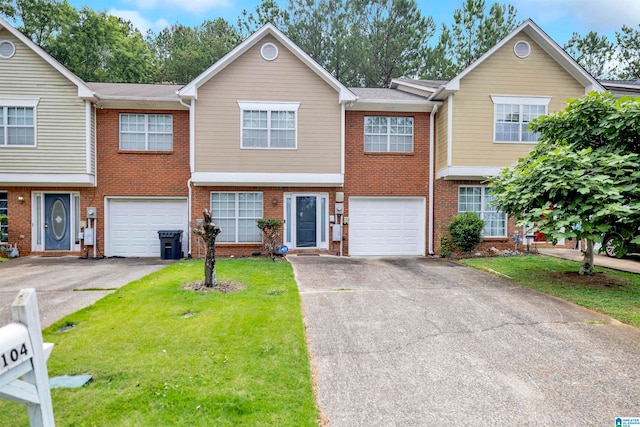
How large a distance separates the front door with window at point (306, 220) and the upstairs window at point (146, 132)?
474 cm

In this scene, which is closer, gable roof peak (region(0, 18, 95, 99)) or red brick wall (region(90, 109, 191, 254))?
gable roof peak (region(0, 18, 95, 99))

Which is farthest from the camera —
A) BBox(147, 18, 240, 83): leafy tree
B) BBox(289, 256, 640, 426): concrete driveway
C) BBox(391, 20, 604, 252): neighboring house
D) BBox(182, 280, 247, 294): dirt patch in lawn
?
BBox(147, 18, 240, 83): leafy tree

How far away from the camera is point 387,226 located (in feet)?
42.3

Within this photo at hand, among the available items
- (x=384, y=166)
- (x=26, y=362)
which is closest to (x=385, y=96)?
(x=384, y=166)

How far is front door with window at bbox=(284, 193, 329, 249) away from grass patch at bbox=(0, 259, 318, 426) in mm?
5886

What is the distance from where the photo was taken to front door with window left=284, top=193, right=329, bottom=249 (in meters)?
12.4

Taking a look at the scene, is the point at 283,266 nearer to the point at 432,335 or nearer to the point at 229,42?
the point at 432,335

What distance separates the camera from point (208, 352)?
4.11 metres

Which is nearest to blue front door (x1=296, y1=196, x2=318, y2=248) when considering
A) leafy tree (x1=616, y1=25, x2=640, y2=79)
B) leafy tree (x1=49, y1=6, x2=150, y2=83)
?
leafy tree (x1=49, y1=6, x2=150, y2=83)

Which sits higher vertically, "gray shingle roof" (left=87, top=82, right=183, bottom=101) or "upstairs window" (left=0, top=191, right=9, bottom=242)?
"gray shingle roof" (left=87, top=82, right=183, bottom=101)

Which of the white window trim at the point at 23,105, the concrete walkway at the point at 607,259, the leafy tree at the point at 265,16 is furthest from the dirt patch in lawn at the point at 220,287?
the leafy tree at the point at 265,16

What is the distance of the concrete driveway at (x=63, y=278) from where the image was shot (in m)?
6.05

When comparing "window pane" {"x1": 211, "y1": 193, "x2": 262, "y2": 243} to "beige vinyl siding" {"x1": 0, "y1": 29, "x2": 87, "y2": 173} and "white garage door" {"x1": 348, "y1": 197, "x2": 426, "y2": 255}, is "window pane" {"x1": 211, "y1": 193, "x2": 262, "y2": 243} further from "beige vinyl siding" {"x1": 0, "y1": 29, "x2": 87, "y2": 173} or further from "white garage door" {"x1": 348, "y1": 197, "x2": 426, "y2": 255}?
"beige vinyl siding" {"x1": 0, "y1": 29, "x2": 87, "y2": 173}

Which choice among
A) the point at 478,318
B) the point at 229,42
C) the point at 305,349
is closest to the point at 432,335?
the point at 478,318
